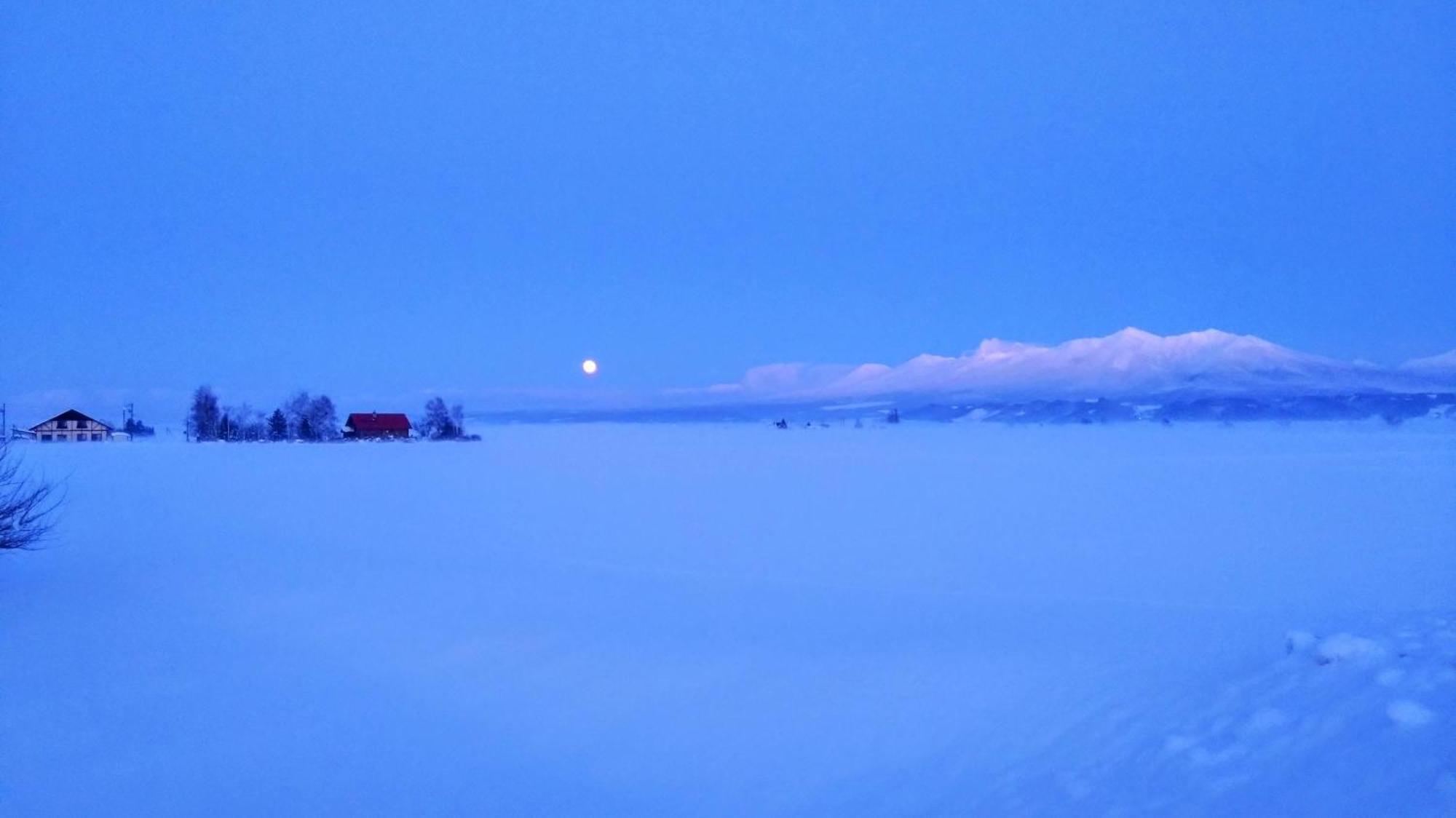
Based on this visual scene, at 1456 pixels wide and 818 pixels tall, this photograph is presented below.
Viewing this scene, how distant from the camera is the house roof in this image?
256 ft

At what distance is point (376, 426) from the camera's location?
78250mm

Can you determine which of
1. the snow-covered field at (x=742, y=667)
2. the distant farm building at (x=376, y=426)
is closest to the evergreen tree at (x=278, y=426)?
the distant farm building at (x=376, y=426)

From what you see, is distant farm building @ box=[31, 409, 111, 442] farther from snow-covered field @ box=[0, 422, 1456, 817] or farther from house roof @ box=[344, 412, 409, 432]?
snow-covered field @ box=[0, 422, 1456, 817]

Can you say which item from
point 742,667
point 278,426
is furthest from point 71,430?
point 742,667

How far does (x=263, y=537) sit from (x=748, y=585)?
9.34 m

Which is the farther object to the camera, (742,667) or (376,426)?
(376,426)

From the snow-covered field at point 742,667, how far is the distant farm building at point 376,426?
64524 mm

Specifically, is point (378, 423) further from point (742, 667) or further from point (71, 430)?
point (742, 667)

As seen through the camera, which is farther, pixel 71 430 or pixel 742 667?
pixel 71 430

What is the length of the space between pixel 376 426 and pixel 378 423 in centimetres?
65

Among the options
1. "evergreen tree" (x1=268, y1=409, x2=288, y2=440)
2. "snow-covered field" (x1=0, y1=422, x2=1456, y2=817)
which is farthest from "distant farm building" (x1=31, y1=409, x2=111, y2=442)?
"snow-covered field" (x1=0, y1=422, x2=1456, y2=817)

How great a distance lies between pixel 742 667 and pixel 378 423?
7833cm

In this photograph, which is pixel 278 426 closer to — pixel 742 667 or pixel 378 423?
pixel 378 423

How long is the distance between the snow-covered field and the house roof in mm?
Result: 64664
